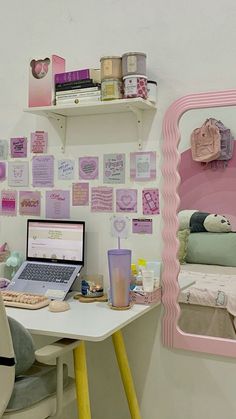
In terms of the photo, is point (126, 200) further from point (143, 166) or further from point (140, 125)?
point (140, 125)

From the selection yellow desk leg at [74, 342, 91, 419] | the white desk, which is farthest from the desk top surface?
yellow desk leg at [74, 342, 91, 419]

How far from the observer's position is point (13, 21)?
8.38 feet

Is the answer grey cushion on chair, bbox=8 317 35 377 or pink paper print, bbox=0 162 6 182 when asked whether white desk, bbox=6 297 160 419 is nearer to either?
grey cushion on chair, bbox=8 317 35 377

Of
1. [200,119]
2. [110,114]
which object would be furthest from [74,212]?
[200,119]

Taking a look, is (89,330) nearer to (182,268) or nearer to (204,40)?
(182,268)

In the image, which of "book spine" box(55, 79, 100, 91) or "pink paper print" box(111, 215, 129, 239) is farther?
"pink paper print" box(111, 215, 129, 239)

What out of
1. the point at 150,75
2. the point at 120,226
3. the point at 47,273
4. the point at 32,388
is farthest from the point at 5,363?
the point at 150,75

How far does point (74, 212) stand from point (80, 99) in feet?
1.81

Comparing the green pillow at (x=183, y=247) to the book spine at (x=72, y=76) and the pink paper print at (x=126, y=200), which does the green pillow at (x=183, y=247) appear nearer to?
the pink paper print at (x=126, y=200)

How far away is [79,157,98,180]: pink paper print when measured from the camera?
2.37 m

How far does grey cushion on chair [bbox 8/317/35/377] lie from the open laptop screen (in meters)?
0.65

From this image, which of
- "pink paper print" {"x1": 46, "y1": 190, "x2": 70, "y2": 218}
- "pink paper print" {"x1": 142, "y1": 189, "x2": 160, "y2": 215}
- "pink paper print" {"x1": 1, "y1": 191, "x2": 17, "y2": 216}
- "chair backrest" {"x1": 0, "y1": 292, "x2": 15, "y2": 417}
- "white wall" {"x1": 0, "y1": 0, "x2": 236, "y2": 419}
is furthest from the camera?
"pink paper print" {"x1": 1, "y1": 191, "x2": 17, "y2": 216}

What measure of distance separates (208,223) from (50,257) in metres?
0.76

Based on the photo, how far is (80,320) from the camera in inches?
74.4
